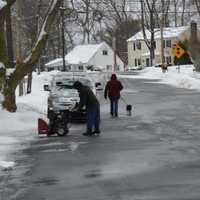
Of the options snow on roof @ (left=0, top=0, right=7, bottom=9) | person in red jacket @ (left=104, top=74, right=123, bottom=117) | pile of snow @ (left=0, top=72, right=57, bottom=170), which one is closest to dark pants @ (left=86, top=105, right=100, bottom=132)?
pile of snow @ (left=0, top=72, right=57, bottom=170)

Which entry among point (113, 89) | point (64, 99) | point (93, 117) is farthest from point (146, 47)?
point (93, 117)

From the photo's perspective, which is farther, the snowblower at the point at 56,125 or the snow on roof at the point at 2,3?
the snow on roof at the point at 2,3

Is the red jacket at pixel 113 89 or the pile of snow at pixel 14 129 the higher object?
the red jacket at pixel 113 89

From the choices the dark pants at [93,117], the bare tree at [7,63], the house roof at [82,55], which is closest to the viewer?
the dark pants at [93,117]

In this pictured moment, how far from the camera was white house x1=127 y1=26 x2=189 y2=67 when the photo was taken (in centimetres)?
11575

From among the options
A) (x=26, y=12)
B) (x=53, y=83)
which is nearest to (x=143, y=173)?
(x=53, y=83)

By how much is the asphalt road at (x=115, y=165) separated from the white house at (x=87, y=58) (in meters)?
95.7

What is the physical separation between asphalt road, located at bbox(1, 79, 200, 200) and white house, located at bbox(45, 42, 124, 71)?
95.7 metres

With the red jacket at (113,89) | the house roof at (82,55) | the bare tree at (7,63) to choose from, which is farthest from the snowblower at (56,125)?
the house roof at (82,55)

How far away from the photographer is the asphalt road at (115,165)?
386 inches

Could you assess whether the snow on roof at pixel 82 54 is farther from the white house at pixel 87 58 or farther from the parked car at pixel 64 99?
the parked car at pixel 64 99

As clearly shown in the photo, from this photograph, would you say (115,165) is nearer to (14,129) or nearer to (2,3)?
(14,129)

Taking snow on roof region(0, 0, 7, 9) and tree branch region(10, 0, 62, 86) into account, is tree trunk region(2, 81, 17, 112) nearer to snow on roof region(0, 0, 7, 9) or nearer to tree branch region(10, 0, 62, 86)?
tree branch region(10, 0, 62, 86)

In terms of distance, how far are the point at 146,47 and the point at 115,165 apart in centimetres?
11536
